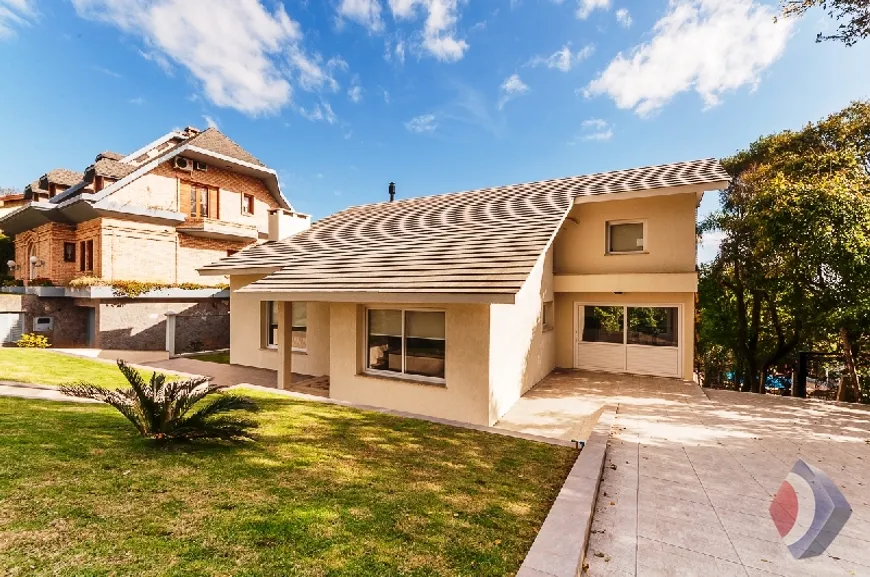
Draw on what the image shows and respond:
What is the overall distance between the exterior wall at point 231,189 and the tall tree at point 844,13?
24.3m

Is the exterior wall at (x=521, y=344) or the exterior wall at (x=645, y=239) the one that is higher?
the exterior wall at (x=645, y=239)

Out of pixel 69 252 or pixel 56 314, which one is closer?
pixel 56 314

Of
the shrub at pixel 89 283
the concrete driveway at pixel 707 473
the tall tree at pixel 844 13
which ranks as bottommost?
the concrete driveway at pixel 707 473

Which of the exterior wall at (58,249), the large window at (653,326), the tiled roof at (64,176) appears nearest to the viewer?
the large window at (653,326)

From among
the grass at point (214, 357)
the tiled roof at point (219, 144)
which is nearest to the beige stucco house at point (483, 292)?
the grass at point (214, 357)

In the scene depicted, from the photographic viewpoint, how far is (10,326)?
1725cm

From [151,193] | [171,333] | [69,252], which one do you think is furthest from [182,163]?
[171,333]

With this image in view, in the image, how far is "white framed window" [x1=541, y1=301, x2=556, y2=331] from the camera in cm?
1205

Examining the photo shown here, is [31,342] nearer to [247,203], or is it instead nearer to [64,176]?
[247,203]

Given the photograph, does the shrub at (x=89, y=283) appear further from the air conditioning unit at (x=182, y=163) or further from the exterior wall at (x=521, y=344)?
the exterior wall at (x=521, y=344)

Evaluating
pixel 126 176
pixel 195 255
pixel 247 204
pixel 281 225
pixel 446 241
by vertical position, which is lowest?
pixel 446 241

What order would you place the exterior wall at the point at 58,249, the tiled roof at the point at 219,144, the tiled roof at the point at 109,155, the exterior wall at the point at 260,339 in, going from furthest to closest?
1. the tiled roof at the point at 219,144
2. the tiled roof at the point at 109,155
3. the exterior wall at the point at 58,249
4. the exterior wall at the point at 260,339

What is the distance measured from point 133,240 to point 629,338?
24480mm

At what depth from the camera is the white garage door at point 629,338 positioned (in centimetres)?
1188
